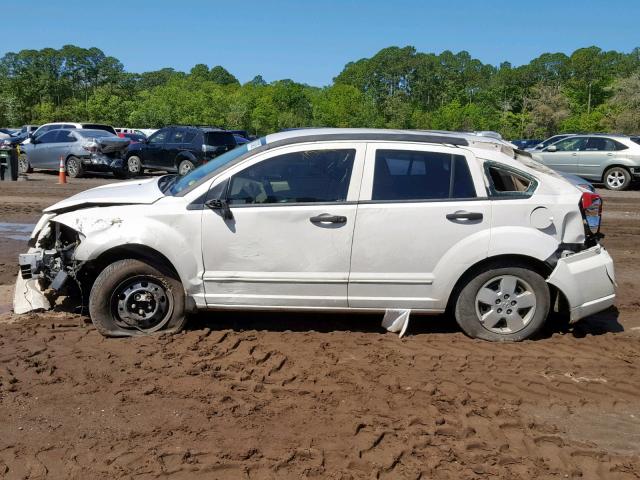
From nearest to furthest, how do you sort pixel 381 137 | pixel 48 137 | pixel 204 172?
1. pixel 381 137
2. pixel 204 172
3. pixel 48 137

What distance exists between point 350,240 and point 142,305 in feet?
5.99

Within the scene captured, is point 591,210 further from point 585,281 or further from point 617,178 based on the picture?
point 617,178

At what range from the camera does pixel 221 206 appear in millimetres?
5402

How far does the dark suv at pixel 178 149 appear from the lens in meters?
20.4

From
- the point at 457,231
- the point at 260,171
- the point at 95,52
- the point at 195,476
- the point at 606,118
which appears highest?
the point at 95,52

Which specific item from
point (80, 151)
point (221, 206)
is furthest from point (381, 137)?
point (80, 151)

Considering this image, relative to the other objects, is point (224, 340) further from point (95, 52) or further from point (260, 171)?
point (95, 52)

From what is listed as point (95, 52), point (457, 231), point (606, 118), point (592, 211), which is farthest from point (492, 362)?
point (95, 52)

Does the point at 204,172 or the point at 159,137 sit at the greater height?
the point at 159,137

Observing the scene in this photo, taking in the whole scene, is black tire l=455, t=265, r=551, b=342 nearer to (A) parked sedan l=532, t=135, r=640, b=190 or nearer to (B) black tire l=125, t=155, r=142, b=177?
(A) parked sedan l=532, t=135, r=640, b=190

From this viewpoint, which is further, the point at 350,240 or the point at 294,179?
the point at 294,179

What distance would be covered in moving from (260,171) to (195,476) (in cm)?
272

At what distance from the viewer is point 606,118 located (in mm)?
70812

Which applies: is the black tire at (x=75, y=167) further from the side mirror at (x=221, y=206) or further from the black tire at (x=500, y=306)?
the black tire at (x=500, y=306)
